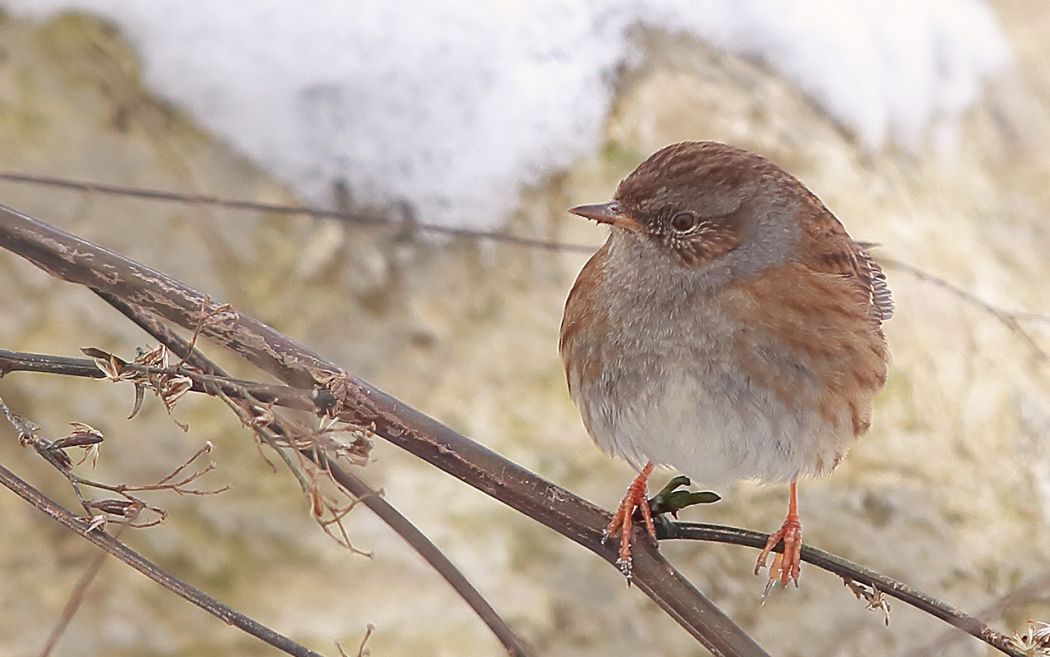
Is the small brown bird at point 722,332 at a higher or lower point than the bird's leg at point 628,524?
higher

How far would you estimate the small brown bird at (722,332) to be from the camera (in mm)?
2270

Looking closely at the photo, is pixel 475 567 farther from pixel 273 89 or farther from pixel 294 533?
pixel 273 89

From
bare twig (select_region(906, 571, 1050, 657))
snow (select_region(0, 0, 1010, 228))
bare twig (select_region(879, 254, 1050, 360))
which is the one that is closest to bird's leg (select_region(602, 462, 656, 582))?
bare twig (select_region(906, 571, 1050, 657))

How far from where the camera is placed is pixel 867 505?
3.40 meters

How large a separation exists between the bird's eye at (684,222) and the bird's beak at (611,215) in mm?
68

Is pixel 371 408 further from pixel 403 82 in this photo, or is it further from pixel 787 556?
pixel 403 82

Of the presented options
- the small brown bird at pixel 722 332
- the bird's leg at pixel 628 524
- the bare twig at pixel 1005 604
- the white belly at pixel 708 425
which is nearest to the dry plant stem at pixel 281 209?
the small brown bird at pixel 722 332

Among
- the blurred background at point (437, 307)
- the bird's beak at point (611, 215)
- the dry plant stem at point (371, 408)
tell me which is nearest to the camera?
the dry plant stem at point (371, 408)

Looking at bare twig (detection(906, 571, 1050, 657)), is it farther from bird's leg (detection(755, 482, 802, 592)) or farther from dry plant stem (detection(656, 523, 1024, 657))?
bird's leg (detection(755, 482, 802, 592))

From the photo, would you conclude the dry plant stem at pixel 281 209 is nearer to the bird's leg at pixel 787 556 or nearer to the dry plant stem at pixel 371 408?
the dry plant stem at pixel 371 408

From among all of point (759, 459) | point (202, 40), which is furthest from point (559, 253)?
point (759, 459)

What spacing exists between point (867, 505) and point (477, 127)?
1498mm

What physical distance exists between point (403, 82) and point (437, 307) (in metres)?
0.66

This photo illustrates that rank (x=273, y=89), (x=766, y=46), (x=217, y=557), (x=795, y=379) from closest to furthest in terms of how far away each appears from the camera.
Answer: (x=795, y=379) < (x=217, y=557) < (x=273, y=89) < (x=766, y=46)
